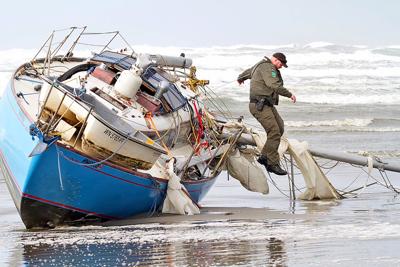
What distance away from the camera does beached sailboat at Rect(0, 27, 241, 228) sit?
10391 millimetres

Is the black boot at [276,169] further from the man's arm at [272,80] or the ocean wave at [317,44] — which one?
the ocean wave at [317,44]

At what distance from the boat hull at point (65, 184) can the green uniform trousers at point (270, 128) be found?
7.42ft

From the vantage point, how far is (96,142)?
1038 centimetres

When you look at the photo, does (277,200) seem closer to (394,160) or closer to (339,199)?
(339,199)

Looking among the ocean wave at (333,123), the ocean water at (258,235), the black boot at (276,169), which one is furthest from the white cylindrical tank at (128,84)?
the ocean wave at (333,123)

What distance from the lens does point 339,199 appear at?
1389 cm

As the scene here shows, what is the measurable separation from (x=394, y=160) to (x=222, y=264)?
10436 mm

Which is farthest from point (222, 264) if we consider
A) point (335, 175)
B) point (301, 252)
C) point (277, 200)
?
point (335, 175)

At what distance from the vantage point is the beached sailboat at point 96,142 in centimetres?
1039

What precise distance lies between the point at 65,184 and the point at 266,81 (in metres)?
3.74

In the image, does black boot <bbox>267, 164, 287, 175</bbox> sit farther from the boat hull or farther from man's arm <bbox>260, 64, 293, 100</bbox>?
the boat hull

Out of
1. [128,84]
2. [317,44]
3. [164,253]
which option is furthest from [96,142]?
[317,44]

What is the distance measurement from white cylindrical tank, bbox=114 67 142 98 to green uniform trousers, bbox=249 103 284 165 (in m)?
1.99

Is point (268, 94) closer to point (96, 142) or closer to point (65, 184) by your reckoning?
point (96, 142)
